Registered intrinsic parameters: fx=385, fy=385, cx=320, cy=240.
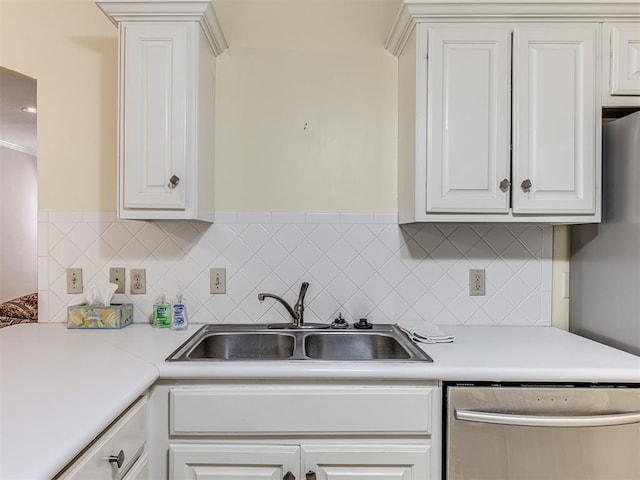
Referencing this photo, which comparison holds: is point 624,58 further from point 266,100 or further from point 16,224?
point 16,224

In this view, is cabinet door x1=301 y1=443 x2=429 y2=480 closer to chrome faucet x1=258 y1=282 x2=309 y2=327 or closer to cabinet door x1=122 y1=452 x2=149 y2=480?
cabinet door x1=122 y1=452 x2=149 y2=480

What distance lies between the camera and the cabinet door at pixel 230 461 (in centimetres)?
122

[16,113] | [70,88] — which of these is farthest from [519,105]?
[16,113]

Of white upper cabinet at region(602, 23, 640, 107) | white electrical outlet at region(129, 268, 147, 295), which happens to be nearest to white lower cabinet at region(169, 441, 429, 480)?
white electrical outlet at region(129, 268, 147, 295)

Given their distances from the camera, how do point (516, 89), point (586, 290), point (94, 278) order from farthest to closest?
point (94, 278) → point (586, 290) → point (516, 89)

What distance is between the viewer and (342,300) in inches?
72.7

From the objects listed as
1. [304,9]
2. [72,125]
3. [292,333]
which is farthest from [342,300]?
Result: [72,125]

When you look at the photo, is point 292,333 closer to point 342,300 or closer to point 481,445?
point 342,300

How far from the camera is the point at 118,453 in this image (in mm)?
992

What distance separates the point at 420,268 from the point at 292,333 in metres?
0.68

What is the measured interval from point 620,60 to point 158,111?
1.85 m

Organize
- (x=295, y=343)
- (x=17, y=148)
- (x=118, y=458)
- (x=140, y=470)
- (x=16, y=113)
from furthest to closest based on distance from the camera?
(x=17, y=148), (x=16, y=113), (x=295, y=343), (x=140, y=470), (x=118, y=458)

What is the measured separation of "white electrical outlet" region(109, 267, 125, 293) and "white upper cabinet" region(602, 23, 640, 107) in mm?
2208

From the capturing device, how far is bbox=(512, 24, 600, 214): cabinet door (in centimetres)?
152
